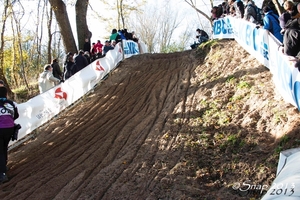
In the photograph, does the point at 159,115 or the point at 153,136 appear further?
the point at 159,115

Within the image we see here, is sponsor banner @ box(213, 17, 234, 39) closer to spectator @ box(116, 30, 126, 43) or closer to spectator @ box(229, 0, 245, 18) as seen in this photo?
spectator @ box(229, 0, 245, 18)

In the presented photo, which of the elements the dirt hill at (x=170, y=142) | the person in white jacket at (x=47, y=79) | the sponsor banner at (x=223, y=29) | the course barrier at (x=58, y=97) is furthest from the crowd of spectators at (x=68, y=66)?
the sponsor banner at (x=223, y=29)

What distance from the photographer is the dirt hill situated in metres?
5.62

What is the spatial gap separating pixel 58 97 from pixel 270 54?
21.1 ft

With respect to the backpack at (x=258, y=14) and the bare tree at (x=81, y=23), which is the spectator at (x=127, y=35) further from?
the backpack at (x=258, y=14)

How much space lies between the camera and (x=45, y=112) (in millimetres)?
9641

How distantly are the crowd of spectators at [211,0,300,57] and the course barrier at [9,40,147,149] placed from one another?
5.87 meters

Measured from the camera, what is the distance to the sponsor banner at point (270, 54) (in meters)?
6.05

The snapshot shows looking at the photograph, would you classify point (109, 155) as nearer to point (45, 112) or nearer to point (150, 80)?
point (45, 112)

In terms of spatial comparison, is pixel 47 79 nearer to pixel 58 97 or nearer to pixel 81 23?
pixel 58 97

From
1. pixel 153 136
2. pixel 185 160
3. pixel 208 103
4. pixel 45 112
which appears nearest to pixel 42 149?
pixel 45 112

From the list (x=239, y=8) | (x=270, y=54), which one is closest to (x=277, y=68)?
(x=270, y=54)

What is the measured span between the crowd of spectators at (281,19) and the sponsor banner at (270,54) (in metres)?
0.19

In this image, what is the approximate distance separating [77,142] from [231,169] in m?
4.13
